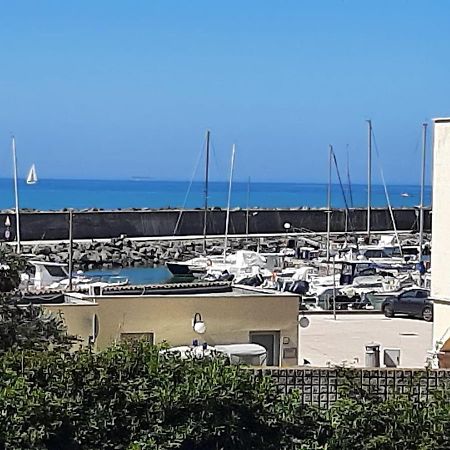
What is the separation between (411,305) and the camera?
118 ft

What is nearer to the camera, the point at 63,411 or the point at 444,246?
the point at 63,411

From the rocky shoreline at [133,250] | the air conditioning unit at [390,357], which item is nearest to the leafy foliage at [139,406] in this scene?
the air conditioning unit at [390,357]

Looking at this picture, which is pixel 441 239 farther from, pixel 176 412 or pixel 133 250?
pixel 133 250

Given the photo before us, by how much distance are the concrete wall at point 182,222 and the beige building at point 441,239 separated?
5581 cm

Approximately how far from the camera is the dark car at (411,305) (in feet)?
117

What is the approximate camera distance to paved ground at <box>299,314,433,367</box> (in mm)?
23453

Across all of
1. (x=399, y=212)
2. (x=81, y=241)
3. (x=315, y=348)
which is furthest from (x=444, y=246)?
(x=399, y=212)

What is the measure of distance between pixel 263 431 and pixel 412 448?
129 cm

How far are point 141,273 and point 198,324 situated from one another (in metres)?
47.7

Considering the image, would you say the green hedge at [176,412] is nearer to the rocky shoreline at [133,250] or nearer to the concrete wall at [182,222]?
the rocky shoreline at [133,250]

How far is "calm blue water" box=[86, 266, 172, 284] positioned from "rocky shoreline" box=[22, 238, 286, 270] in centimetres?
97

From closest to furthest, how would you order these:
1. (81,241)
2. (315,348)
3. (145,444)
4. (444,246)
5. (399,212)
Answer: (145,444)
(444,246)
(315,348)
(81,241)
(399,212)

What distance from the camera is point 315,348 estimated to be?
25375 mm

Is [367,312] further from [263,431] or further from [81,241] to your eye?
[81,241]
